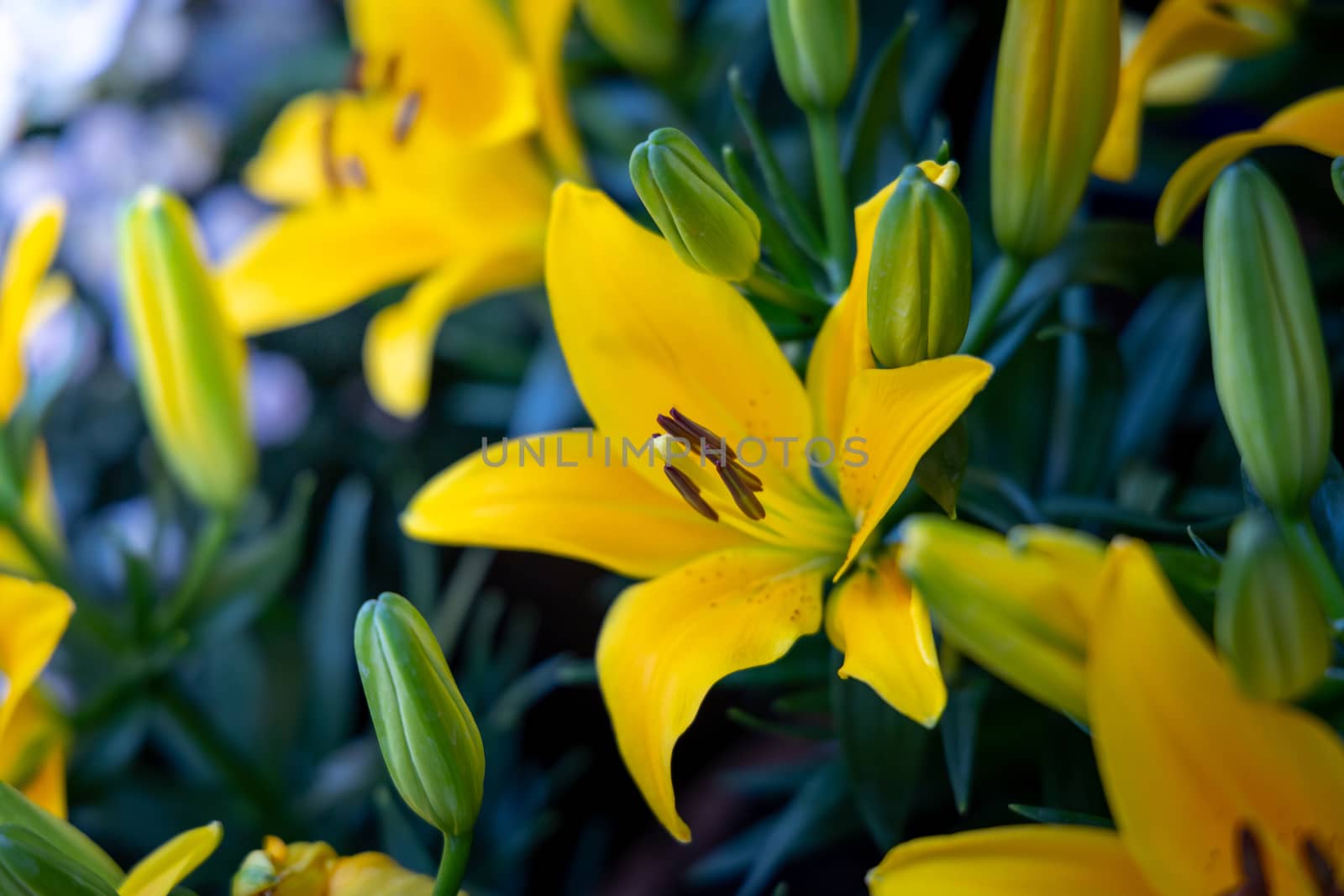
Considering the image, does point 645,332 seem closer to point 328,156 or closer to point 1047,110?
point 1047,110

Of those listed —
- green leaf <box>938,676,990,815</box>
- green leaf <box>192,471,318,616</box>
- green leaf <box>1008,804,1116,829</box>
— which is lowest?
green leaf <box>192,471,318,616</box>

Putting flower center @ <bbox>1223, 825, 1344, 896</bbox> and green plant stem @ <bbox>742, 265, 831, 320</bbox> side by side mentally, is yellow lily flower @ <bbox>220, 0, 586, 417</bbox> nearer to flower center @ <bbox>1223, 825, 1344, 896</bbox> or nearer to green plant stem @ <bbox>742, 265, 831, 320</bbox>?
green plant stem @ <bbox>742, 265, 831, 320</bbox>

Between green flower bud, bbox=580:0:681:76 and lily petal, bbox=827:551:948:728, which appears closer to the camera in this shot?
lily petal, bbox=827:551:948:728

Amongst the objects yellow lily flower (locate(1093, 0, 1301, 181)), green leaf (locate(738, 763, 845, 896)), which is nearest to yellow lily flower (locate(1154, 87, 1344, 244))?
yellow lily flower (locate(1093, 0, 1301, 181))

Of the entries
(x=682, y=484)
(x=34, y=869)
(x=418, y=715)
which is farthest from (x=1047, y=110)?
(x=34, y=869)

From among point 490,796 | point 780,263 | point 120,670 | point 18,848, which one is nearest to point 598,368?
point 780,263

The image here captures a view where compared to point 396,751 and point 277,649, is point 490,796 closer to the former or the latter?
point 277,649

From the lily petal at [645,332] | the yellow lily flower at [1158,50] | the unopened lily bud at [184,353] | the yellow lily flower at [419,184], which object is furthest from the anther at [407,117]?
the yellow lily flower at [1158,50]
